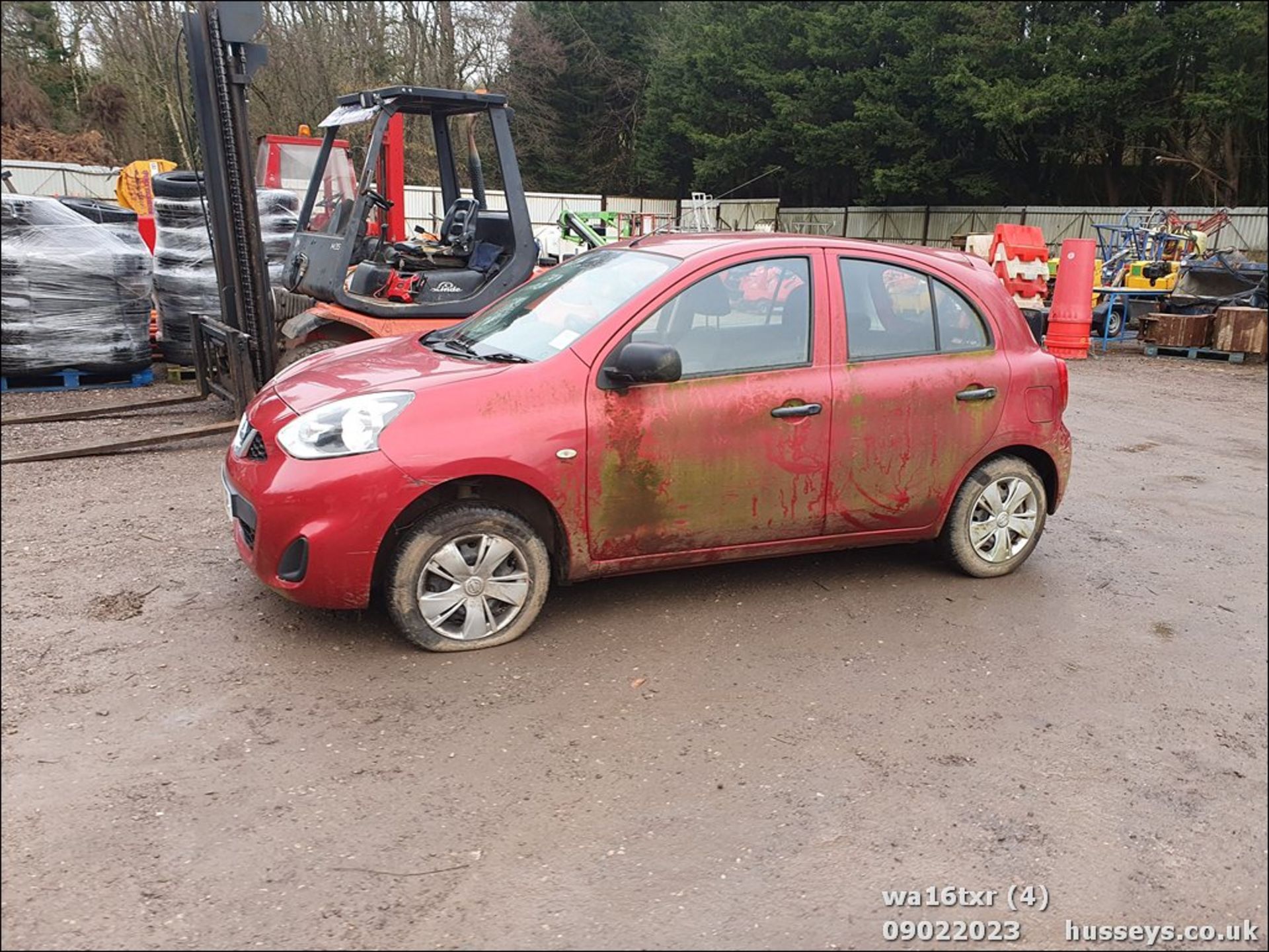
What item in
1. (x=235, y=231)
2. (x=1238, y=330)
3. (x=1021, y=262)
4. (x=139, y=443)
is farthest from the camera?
(x=1021, y=262)

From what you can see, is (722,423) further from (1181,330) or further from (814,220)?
(814,220)

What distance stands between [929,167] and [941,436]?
1210 inches

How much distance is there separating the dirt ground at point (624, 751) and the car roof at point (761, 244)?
1665 millimetres

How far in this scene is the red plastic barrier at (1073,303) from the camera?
45.9ft

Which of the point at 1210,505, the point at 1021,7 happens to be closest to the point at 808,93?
the point at 1021,7

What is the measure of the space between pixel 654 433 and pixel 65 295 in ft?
22.2

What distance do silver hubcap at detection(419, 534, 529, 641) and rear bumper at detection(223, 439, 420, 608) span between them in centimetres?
25

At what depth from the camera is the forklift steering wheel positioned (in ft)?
25.6

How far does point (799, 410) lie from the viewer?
14.8 feet

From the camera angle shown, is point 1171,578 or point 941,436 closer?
point 941,436

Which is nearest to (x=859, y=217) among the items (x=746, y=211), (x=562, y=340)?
(x=746, y=211)

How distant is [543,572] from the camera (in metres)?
4.25

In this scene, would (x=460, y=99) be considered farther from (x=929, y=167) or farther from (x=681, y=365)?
(x=929, y=167)

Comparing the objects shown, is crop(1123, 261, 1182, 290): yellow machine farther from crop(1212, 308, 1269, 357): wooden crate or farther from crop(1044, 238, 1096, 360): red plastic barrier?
crop(1044, 238, 1096, 360): red plastic barrier
